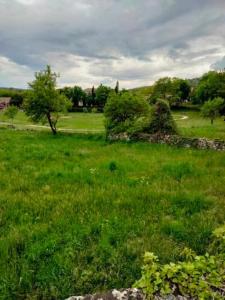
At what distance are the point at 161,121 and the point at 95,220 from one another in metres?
19.6

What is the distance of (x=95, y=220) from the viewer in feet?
28.9

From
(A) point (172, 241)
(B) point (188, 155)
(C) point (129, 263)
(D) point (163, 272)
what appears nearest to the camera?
(D) point (163, 272)

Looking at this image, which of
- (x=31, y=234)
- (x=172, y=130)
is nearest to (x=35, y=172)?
(x=31, y=234)

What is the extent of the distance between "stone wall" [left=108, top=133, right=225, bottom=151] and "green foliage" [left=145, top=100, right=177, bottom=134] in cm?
102

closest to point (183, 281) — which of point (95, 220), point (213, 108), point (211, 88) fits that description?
point (95, 220)

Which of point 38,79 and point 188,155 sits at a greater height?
point 38,79

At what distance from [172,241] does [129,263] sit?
151 centimetres

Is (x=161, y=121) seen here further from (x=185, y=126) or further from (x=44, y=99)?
(x=185, y=126)

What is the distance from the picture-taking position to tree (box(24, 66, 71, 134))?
35.4 meters

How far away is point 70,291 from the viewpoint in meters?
5.93

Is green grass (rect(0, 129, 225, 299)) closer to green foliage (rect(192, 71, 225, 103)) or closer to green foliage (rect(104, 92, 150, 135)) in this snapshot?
green foliage (rect(104, 92, 150, 135))

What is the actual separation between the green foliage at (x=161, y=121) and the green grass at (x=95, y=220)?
10.6m

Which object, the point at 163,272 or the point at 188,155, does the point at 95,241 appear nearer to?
the point at 163,272

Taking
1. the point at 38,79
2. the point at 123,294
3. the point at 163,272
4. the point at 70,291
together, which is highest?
the point at 38,79
